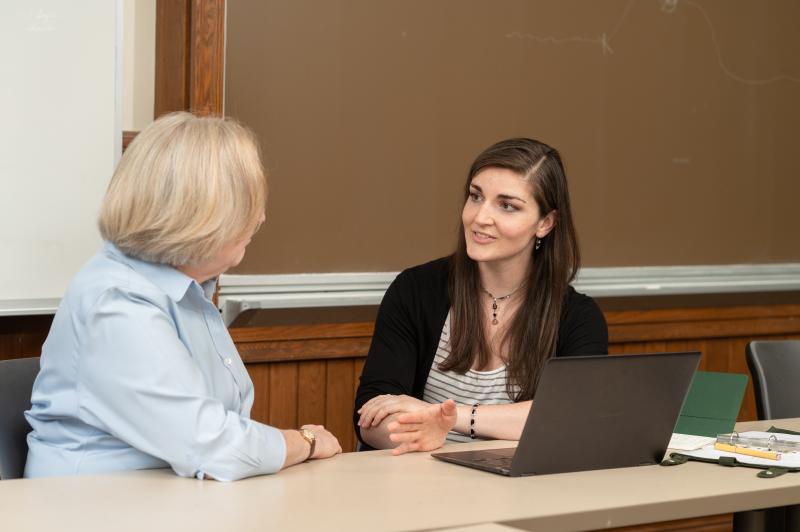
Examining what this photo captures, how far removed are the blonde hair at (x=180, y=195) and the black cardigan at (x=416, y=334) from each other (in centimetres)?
86

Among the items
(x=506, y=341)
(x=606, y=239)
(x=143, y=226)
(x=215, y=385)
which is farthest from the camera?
(x=606, y=239)

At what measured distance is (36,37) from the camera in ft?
8.64

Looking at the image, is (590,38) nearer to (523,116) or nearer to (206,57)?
(523,116)

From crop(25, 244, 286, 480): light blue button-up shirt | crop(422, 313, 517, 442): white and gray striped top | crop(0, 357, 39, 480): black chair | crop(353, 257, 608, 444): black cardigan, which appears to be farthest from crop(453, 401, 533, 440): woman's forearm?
crop(0, 357, 39, 480): black chair

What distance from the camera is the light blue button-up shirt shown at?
5.48 ft

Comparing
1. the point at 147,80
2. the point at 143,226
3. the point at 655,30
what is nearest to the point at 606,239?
the point at 655,30

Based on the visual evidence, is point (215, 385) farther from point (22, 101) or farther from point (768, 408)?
point (768, 408)

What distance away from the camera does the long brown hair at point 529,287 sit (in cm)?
256

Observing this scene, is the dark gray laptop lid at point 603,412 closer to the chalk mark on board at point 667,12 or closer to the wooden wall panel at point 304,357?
the wooden wall panel at point 304,357

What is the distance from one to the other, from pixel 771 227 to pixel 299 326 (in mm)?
2015

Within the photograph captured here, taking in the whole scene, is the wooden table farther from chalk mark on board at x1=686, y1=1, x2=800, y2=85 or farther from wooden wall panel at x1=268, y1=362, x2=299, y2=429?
chalk mark on board at x1=686, y1=1, x2=800, y2=85

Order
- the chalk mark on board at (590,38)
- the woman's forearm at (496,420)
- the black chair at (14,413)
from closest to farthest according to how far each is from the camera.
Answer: the black chair at (14,413), the woman's forearm at (496,420), the chalk mark on board at (590,38)

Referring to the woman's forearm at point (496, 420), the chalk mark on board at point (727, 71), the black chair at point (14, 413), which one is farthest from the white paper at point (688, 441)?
the chalk mark on board at point (727, 71)

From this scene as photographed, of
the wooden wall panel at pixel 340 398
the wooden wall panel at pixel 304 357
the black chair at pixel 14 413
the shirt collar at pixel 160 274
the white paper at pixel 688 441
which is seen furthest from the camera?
the wooden wall panel at pixel 340 398
